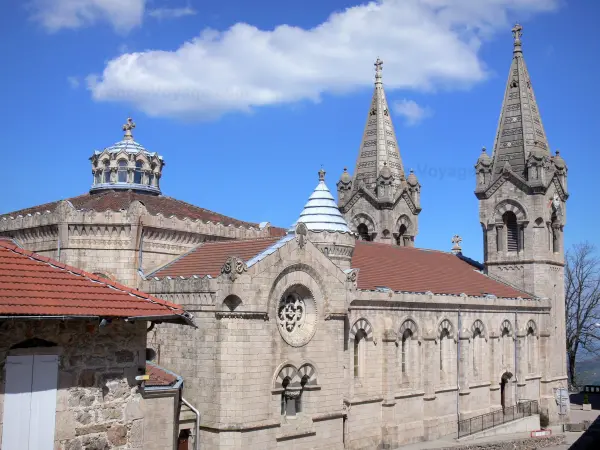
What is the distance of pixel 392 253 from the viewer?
38281 millimetres

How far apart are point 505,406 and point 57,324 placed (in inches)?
1283

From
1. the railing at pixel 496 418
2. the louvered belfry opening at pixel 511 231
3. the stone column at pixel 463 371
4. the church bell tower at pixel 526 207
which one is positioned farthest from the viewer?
the louvered belfry opening at pixel 511 231

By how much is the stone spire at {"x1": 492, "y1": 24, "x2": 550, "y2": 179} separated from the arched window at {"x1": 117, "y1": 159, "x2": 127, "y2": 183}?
2503cm

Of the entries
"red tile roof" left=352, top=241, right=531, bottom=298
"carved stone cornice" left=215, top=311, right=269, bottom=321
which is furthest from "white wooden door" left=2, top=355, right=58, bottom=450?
"red tile roof" left=352, top=241, right=531, bottom=298

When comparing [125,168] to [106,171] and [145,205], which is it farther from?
[145,205]

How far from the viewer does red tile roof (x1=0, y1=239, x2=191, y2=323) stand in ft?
37.3

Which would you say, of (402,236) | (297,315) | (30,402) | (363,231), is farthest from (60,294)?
(402,236)

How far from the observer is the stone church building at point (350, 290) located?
2225cm

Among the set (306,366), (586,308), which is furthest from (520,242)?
(306,366)

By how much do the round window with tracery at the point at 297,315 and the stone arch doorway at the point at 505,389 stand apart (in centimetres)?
1920

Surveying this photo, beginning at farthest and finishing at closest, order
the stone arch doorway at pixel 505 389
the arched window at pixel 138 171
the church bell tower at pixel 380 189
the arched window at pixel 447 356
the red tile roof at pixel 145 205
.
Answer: the church bell tower at pixel 380 189 < the stone arch doorway at pixel 505 389 < the arched window at pixel 447 356 < the arched window at pixel 138 171 < the red tile roof at pixel 145 205

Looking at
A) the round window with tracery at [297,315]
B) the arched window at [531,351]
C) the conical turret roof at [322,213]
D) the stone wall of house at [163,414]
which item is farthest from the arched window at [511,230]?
the stone wall of house at [163,414]

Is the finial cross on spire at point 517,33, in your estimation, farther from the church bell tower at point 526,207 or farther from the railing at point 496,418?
the railing at point 496,418

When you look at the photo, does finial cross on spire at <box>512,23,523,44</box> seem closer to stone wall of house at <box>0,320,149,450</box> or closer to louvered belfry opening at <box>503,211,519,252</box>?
louvered belfry opening at <box>503,211,519,252</box>
